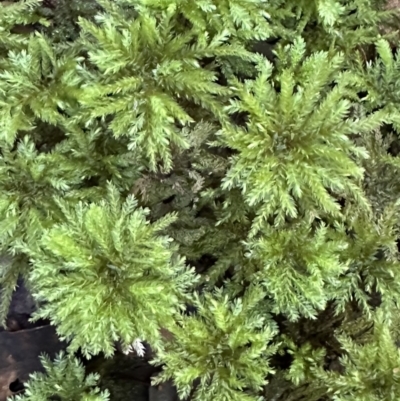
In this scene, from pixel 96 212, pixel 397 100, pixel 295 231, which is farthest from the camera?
pixel 397 100

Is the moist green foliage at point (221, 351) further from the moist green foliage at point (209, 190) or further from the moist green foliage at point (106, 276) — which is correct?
the moist green foliage at point (106, 276)

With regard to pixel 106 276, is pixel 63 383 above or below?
below

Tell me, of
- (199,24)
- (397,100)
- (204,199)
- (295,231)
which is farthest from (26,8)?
(397,100)

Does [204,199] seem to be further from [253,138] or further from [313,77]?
[313,77]

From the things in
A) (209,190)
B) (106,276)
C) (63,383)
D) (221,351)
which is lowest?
(63,383)

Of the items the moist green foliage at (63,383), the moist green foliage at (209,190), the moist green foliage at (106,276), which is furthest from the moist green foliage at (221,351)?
the moist green foliage at (63,383)

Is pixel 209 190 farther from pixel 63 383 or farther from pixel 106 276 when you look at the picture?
pixel 63 383

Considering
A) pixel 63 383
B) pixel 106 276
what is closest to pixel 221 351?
pixel 106 276

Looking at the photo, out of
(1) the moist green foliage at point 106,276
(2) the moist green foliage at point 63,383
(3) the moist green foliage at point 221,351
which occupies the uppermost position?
(1) the moist green foliage at point 106,276

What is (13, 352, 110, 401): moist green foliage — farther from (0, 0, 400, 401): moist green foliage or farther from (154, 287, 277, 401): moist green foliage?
(154, 287, 277, 401): moist green foliage

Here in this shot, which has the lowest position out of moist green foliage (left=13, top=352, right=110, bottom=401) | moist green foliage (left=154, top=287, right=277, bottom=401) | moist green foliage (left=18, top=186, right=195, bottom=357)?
moist green foliage (left=13, top=352, right=110, bottom=401)

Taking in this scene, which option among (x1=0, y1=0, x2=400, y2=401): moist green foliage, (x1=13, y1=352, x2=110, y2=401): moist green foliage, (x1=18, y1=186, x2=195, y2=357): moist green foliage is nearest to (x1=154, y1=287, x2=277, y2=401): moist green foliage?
(x1=0, y1=0, x2=400, y2=401): moist green foliage
